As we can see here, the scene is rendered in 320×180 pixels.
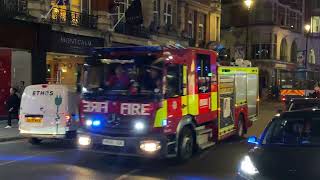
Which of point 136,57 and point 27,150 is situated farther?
point 27,150

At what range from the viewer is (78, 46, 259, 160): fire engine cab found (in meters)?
12.1

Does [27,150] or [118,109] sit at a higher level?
[118,109]

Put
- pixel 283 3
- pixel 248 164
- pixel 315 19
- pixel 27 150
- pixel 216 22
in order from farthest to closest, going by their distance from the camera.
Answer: pixel 315 19 → pixel 283 3 → pixel 216 22 → pixel 27 150 → pixel 248 164

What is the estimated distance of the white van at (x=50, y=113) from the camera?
16016 mm

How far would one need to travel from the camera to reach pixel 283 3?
70000 mm

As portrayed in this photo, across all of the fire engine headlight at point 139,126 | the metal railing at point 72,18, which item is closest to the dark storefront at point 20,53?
the metal railing at point 72,18

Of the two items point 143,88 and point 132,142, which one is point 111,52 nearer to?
point 143,88

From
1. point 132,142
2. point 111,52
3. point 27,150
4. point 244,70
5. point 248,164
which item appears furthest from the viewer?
point 244,70

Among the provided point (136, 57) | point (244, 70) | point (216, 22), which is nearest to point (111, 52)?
point (136, 57)

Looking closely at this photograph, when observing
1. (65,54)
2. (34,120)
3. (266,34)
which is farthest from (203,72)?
(266,34)

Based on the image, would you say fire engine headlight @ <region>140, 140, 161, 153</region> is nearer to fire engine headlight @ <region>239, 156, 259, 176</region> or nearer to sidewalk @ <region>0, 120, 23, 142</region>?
fire engine headlight @ <region>239, 156, 259, 176</region>

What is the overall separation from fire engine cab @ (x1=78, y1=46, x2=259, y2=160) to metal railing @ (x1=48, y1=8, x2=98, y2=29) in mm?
14765

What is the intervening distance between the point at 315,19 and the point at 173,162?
243 ft

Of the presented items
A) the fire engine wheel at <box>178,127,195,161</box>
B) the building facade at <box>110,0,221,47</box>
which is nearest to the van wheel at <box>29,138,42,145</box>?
the fire engine wheel at <box>178,127,195,161</box>
